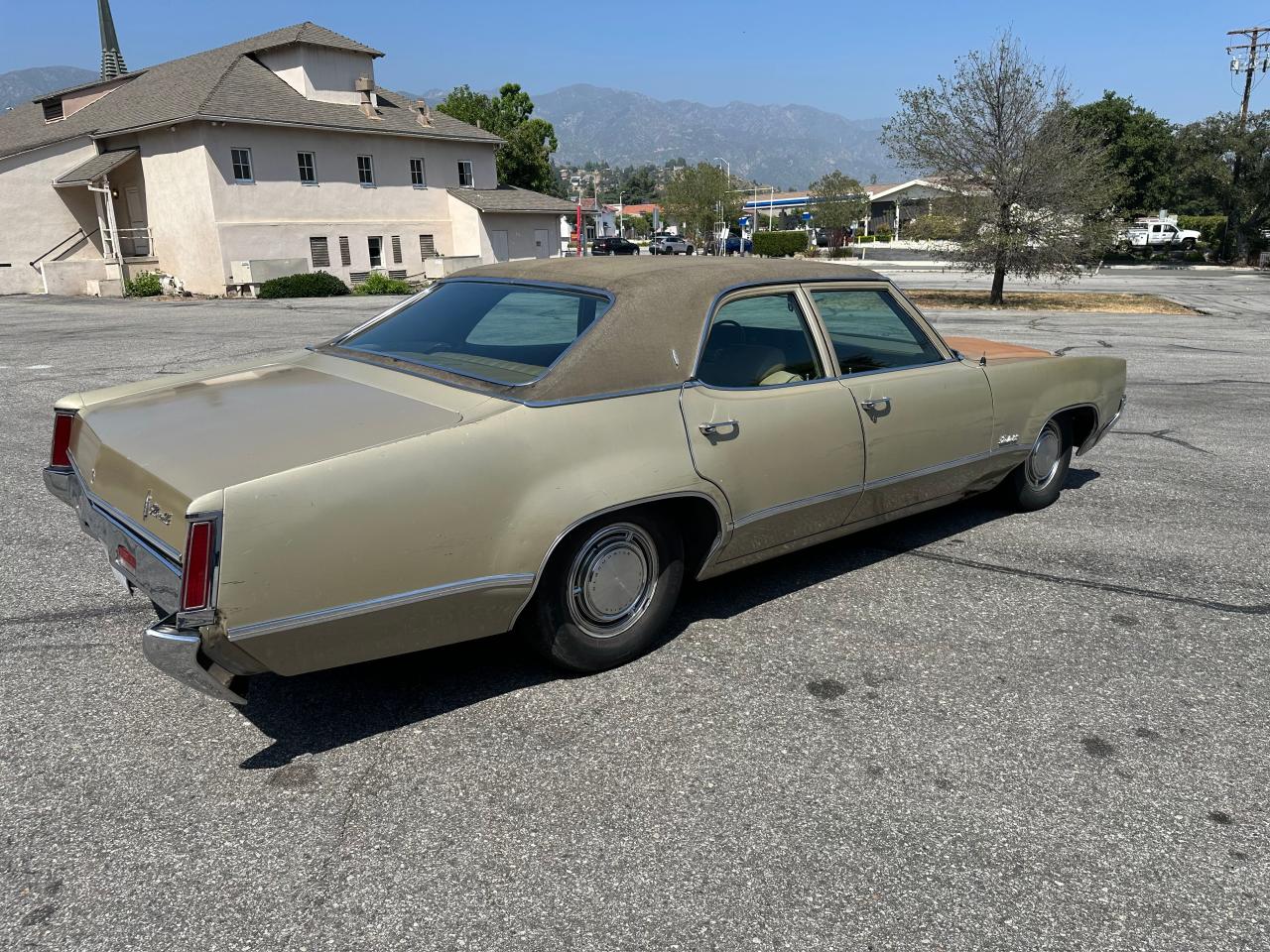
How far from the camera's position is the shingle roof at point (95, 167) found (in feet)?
105

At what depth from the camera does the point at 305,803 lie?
9.36 ft

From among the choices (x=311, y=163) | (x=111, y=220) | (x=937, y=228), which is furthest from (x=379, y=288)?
(x=937, y=228)

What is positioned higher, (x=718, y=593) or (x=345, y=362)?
(x=345, y=362)

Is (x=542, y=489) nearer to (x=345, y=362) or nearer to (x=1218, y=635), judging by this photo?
(x=345, y=362)

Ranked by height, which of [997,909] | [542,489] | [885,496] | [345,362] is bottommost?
[997,909]

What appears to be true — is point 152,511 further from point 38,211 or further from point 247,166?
point 38,211

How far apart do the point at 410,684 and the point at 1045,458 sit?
12.9ft

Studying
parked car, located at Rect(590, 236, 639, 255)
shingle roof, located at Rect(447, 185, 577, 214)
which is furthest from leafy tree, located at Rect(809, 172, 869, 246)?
shingle roof, located at Rect(447, 185, 577, 214)

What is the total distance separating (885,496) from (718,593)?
0.89 m

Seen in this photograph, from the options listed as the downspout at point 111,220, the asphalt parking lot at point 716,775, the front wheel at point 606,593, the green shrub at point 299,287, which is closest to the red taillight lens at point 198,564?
the asphalt parking lot at point 716,775

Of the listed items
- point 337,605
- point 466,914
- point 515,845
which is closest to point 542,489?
point 337,605

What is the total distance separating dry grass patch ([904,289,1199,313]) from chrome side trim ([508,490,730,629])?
64.6ft

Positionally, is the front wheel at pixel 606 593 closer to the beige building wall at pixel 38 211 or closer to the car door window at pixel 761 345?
the car door window at pixel 761 345

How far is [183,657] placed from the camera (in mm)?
2627
